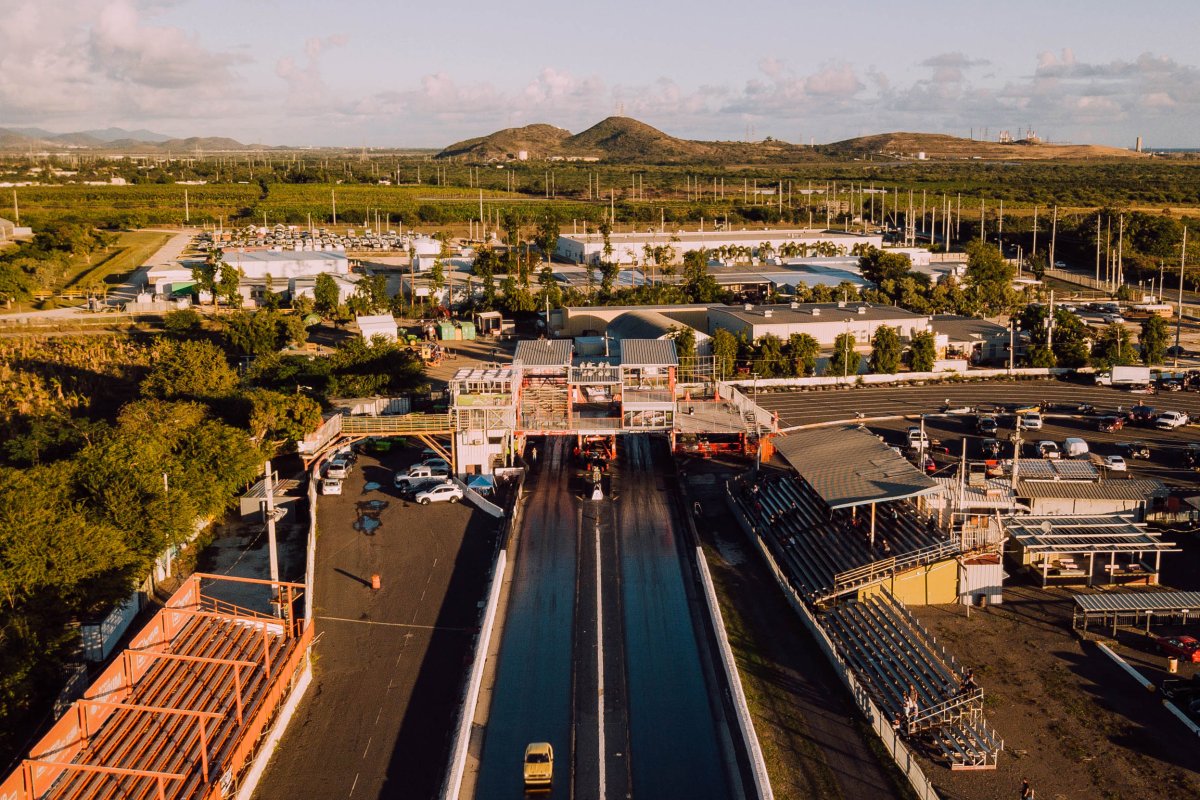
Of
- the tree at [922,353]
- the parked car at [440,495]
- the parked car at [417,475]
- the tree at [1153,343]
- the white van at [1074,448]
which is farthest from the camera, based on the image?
the tree at [1153,343]

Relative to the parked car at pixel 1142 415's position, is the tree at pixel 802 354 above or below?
above

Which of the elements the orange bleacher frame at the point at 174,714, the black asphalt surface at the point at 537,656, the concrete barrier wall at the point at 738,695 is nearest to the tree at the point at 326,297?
the black asphalt surface at the point at 537,656

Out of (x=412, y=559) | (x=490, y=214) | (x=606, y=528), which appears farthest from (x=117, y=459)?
(x=490, y=214)

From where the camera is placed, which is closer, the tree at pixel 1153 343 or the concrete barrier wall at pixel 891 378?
the concrete barrier wall at pixel 891 378

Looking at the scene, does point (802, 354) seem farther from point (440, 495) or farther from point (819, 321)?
point (440, 495)

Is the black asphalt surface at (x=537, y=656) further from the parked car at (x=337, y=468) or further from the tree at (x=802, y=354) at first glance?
the tree at (x=802, y=354)

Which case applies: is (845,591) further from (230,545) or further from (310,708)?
(230,545)
